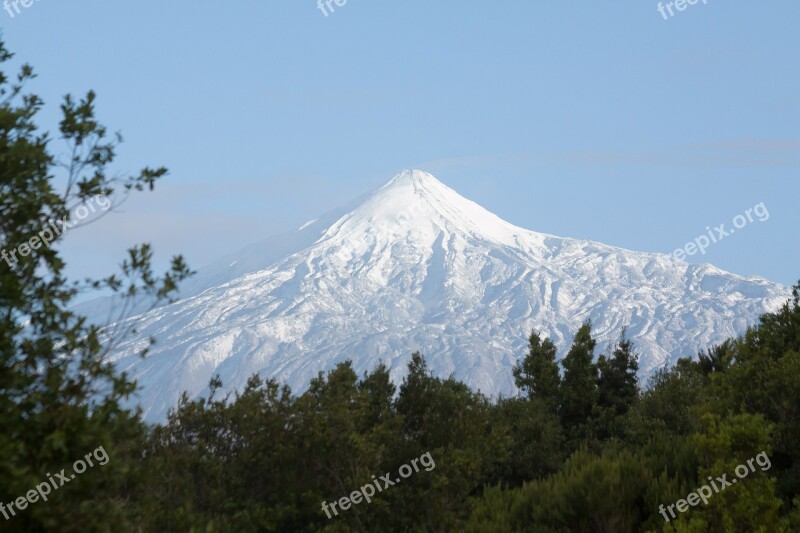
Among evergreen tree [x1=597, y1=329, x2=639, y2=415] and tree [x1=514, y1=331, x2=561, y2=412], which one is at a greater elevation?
tree [x1=514, y1=331, x2=561, y2=412]

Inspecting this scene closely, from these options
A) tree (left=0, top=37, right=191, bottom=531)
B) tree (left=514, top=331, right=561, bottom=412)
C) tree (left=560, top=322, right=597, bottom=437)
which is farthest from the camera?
tree (left=514, top=331, right=561, bottom=412)

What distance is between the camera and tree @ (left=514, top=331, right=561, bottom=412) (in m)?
45.0

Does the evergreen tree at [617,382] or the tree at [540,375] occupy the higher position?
the tree at [540,375]

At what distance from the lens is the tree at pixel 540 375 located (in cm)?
4500

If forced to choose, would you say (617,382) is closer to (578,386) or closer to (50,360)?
(578,386)

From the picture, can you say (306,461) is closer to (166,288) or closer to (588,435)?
(166,288)

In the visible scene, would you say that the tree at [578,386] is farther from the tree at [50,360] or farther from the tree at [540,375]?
the tree at [50,360]

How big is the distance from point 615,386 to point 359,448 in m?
27.9

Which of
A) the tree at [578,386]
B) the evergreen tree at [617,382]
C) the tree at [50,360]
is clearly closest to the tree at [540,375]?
the tree at [578,386]

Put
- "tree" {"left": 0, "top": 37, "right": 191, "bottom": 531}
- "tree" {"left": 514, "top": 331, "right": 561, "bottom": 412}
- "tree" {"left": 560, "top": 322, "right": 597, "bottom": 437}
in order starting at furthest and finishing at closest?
"tree" {"left": 514, "top": 331, "right": 561, "bottom": 412} → "tree" {"left": 560, "top": 322, "right": 597, "bottom": 437} → "tree" {"left": 0, "top": 37, "right": 191, "bottom": 531}

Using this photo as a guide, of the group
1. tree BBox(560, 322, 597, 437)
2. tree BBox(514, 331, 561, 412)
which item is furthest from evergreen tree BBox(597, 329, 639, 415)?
tree BBox(514, 331, 561, 412)

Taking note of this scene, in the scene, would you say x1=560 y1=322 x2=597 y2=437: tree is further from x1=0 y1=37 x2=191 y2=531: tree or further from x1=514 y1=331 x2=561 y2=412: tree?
x1=0 y1=37 x2=191 y2=531: tree

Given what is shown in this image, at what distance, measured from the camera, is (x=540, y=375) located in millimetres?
45781

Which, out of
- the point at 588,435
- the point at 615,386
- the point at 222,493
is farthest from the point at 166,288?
the point at 615,386
